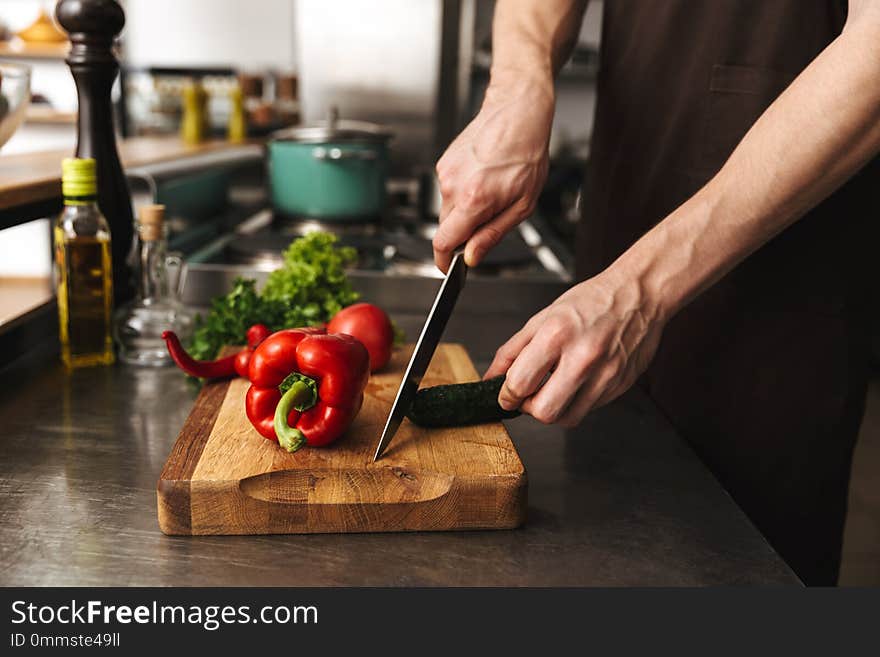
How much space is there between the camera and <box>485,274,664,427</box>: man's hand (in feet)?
2.70

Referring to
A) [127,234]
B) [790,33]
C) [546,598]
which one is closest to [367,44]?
[127,234]

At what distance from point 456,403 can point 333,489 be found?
17 cm

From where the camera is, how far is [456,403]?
3.00 ft

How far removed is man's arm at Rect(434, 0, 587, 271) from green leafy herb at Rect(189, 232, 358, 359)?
0.31 meters

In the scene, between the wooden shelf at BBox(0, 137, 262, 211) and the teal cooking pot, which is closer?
the wooden shelf at BBox(0, 137, 262, 211)

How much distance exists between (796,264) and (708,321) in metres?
0.14

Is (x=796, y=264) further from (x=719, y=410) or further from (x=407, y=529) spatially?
(x=407, y=529)

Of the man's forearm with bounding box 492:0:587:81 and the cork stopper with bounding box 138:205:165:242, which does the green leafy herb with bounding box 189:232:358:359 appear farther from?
the man's forearm with bounding box 492:0:587:81

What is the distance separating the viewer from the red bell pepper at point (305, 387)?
0.86 metres

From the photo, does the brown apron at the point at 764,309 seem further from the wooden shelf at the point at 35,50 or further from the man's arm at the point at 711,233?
the wooden shelf at the point at 35,50

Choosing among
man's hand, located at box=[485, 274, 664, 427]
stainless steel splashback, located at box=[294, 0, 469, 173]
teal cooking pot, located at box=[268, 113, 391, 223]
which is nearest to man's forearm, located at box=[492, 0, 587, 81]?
man's hand, located at box=[485, 274, 664, 427]

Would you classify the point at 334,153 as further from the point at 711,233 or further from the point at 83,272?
the point at 711,233


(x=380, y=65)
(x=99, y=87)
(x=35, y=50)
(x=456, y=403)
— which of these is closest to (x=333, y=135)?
(x=99, y=87)

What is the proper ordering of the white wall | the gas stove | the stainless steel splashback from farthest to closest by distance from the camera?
the white wall
the stainless steel splashback
the gas stove
